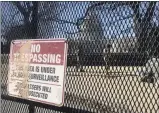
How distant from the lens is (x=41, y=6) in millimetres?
3158

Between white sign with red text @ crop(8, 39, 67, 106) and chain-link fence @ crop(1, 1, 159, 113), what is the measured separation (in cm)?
10

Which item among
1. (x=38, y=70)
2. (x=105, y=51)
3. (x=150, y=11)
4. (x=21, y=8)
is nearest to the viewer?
(x=150, y=11)

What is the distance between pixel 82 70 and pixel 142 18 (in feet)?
2.08

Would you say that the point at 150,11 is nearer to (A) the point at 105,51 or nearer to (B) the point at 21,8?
(A) the point at 105,51

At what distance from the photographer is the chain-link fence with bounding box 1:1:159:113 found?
2256 mm

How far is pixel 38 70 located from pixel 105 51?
0.59 m

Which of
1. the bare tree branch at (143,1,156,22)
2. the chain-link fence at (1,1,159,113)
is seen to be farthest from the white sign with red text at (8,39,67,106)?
the bare tree branch at (143,1,156,22)

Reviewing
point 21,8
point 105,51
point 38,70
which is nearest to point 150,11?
point 105,51

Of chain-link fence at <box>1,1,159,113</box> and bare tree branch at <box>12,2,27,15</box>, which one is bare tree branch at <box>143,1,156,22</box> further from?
bare tree branch at <box>12,2,27,15</box>

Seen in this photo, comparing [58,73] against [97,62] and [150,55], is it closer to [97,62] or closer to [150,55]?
[97,62]

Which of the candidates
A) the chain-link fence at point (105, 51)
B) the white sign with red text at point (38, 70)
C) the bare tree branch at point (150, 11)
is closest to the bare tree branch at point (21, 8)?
the chain-link fence at point (105, 51)

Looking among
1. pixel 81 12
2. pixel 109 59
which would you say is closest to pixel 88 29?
pixel 81 12

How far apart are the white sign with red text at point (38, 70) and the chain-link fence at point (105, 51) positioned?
0.33ft

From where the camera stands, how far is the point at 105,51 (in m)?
2.53
